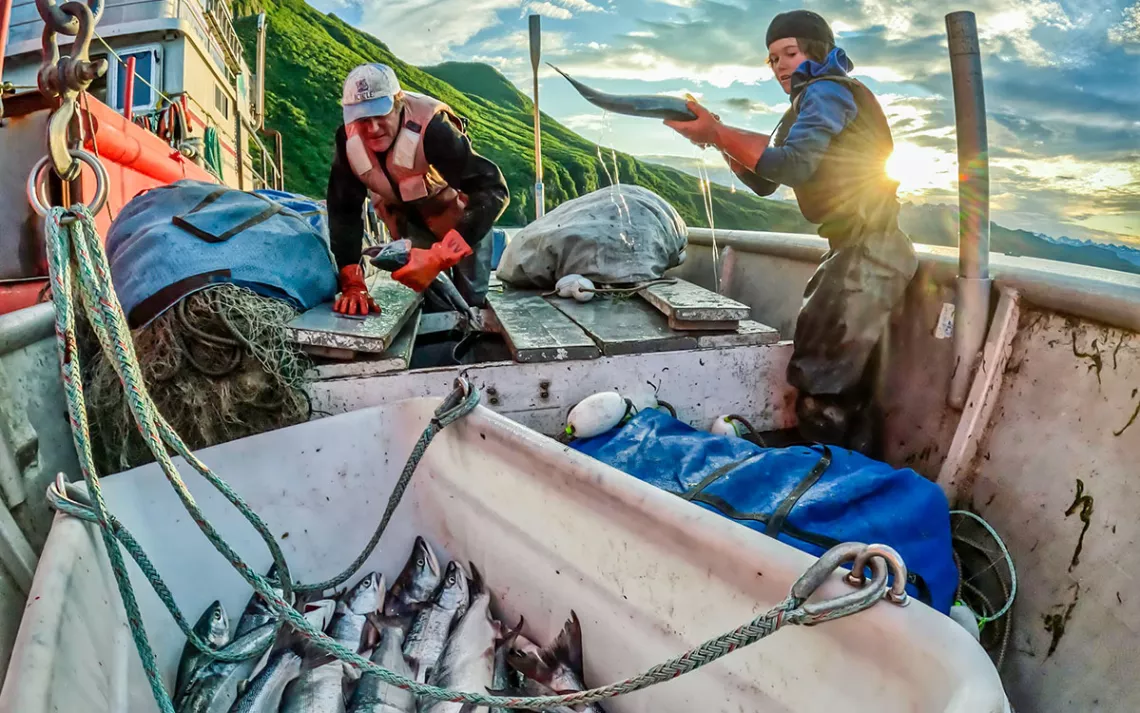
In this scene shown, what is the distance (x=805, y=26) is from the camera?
8.25 ft

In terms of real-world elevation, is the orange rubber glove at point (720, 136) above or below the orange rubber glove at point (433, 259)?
above

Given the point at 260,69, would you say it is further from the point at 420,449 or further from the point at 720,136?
the point at 420,449

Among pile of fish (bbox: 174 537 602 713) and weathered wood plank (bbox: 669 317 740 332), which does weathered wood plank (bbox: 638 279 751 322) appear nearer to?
weathered wood plank (bbox: 669 317 740 332)

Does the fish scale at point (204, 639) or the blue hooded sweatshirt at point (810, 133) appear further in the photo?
the blue hooded sweatshirt at point (810, 133)

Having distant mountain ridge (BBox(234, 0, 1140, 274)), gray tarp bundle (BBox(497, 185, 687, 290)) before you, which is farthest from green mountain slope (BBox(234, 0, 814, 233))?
gray tarp bundle (BBox(497, 185, 687, 290))

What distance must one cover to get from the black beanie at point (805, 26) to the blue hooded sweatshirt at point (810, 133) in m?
0.20

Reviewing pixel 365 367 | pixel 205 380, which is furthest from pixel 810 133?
pixel 205 380

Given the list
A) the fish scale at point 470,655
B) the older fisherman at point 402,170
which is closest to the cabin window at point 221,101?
the older fisherman at point 402,170

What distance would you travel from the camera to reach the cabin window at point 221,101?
32.9 ft

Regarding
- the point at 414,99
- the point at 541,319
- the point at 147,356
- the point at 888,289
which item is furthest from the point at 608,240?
the point at 147,356

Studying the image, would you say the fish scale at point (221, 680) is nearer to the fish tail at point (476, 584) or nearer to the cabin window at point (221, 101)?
the fish tail at point (476, 584)

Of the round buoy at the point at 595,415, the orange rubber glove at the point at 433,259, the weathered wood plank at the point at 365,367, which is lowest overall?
the round buoy at the point at 595,415

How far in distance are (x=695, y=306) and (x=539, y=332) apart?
0.67m

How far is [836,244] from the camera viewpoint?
2590 millimetres
